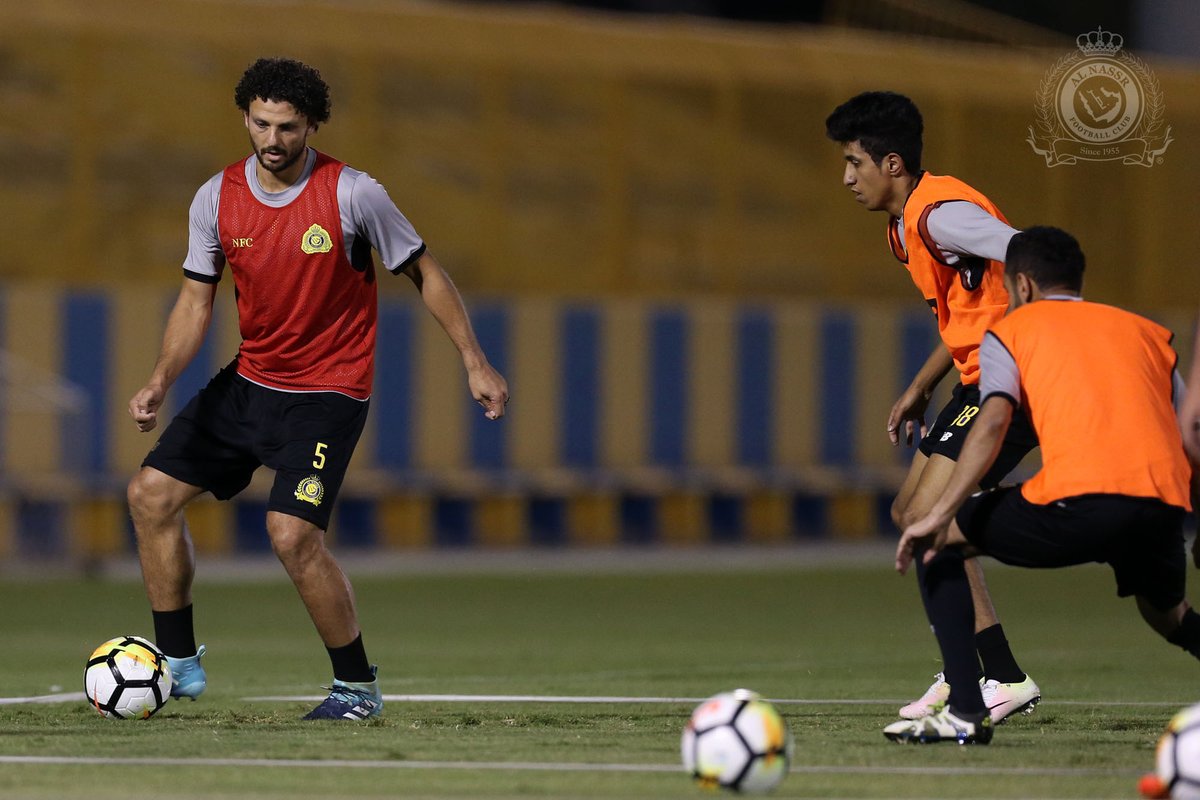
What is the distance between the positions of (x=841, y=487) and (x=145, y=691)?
1883 centimetres

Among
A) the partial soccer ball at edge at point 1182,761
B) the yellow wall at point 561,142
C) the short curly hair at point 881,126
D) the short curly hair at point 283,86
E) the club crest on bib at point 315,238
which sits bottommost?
the partial soccer ball at edge at point 1182,761

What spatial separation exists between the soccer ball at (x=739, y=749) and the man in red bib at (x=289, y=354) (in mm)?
2248

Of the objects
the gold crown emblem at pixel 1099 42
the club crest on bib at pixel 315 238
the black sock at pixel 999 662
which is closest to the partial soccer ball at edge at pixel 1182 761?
the black sock at pixel 999 662

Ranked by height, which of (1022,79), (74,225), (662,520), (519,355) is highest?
(1022,79)

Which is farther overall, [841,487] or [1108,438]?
[841,487]

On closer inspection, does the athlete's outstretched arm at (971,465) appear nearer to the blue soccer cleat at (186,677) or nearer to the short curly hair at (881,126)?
the short curly hair at (881,126)

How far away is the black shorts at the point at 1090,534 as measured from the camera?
6.77 m

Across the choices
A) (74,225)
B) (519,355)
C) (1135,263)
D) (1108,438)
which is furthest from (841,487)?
(1108,438)

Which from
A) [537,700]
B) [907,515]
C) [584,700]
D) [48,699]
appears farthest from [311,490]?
[907,515]

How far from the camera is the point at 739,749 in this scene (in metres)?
6.00

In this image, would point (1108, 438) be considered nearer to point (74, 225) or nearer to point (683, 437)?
point (74, 225)

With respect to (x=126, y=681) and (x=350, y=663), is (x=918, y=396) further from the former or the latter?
(x=126, y=681)

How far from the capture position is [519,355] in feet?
81.8

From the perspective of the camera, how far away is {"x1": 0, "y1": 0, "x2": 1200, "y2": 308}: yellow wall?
2267cm
